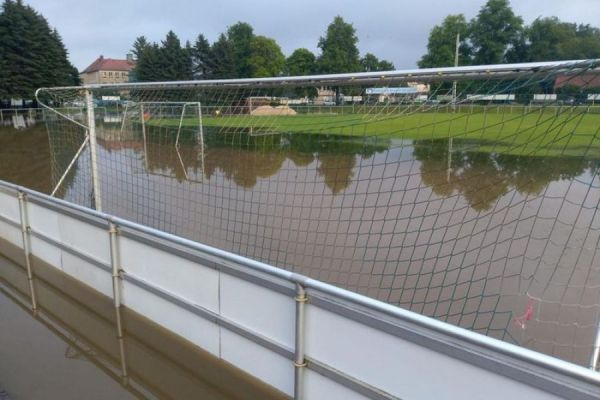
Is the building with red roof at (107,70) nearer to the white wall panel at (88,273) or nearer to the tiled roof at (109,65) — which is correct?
the tiled roof at (109,65)

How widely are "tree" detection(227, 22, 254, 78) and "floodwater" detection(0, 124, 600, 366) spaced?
69757 mm

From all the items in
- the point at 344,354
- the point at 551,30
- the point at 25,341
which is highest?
the point at 551,30

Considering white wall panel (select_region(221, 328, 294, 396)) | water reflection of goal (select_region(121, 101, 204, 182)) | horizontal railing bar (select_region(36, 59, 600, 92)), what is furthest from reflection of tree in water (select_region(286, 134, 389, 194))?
white wall panel (select_region(221, 328, 294, 396))

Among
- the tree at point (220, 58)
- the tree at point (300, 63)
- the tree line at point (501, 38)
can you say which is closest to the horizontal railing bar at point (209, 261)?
the tree line at point (501, 38)

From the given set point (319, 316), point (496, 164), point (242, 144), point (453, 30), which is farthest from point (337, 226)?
point (453, 30)

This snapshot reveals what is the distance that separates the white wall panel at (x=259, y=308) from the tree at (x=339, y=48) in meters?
70.9

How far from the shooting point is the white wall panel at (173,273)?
9.53 feet

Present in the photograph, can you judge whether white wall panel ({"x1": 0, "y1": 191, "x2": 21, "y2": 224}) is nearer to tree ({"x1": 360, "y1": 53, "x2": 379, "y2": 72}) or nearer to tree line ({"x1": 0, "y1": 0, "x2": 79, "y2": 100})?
tree line ({"x1": 0, "y1": 0, "x2": 79, "y2": 100})

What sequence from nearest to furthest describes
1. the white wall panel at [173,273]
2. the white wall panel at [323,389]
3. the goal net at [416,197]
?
the white wall panel at [323,389]
the white wall panel at [173,273]
the goal net at [416,197]

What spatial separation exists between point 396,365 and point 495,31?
69.7 meters

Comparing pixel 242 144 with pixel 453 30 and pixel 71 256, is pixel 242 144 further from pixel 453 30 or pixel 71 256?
pixel 453 30

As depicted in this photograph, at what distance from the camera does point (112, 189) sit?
914 centimetres

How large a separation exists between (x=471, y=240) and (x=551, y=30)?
6876cm

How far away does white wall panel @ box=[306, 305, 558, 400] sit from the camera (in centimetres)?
163
